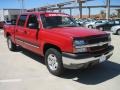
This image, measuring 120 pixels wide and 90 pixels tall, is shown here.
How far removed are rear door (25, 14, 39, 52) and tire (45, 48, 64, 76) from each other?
860mm

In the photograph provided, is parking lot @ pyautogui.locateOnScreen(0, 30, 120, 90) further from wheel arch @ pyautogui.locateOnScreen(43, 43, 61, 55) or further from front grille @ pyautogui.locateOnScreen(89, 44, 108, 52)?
front grille @ pyautogui.locateOnScreen(89, 44, 108, 52)

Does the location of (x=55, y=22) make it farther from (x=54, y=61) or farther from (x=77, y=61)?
(x=77, y=61)

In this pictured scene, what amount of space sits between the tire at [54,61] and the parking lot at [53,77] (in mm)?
174

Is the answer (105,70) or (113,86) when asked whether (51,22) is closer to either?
(105,70)

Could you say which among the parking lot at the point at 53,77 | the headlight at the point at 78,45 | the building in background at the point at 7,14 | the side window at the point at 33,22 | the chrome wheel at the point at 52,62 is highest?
the building in background at the point at 7,14

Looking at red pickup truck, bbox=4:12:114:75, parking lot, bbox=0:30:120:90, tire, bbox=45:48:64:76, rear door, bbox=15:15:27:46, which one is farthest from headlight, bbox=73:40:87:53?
rear door, bbox=15:15:27:46

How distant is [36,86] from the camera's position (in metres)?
5.90

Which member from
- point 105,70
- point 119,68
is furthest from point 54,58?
point 119,68

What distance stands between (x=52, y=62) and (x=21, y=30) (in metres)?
2.64

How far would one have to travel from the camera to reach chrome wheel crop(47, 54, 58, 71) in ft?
21.6

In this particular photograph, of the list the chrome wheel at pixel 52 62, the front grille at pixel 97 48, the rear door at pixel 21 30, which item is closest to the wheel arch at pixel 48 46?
the chrome wheel at pixel 52 62

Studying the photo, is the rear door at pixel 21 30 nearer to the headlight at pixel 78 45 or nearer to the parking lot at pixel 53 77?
the parking lot at pixel 53 77

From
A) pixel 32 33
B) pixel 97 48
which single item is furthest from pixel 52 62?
pixel 32 33

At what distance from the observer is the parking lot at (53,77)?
582 centimetres
